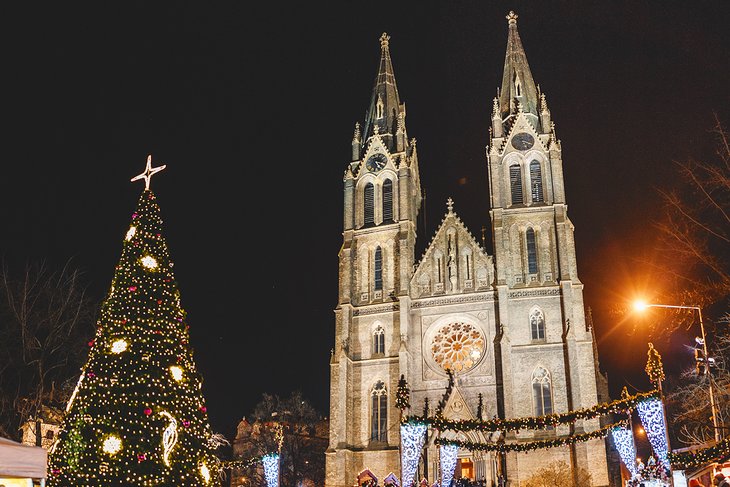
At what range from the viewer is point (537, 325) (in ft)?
140

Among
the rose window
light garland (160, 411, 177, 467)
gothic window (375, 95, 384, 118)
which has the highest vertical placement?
gothic window (375, 95, 384, 118)

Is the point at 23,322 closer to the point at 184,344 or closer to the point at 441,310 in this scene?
the point at 184,344

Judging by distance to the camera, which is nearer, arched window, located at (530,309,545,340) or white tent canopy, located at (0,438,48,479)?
white tent canopy, located at (0,438,48,479)

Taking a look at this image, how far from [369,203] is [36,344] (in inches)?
985

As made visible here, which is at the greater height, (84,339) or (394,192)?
(394,192)

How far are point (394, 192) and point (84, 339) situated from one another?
76.6 feet

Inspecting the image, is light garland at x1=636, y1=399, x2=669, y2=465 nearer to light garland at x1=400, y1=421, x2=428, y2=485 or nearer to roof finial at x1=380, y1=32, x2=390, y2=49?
light garland at x1=400, y1=421, x2=428, y2=485

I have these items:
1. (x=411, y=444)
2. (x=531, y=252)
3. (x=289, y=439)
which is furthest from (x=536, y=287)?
(x=289, y=439)

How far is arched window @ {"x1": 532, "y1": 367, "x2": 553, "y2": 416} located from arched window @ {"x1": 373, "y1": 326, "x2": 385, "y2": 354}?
9.26 m

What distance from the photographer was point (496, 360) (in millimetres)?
42375

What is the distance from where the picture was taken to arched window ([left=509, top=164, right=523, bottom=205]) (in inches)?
1825

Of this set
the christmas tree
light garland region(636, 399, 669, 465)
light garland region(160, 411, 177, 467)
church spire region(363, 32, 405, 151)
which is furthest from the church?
light garland region(160, 411, 177, 467)

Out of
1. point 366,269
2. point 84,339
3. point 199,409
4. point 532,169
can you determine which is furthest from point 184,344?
point 532,169

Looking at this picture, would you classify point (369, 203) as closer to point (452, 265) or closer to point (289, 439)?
point (452, 265)
